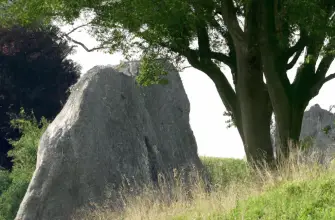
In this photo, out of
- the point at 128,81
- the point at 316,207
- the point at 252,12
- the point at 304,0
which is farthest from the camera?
the point at 128,81

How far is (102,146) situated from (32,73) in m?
18.0

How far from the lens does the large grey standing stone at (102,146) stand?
623 inches

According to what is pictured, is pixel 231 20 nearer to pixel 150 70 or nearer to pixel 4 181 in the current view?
pixel 150 70

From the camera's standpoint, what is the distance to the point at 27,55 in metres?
33.2

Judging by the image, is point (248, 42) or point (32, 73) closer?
point (248, 42)

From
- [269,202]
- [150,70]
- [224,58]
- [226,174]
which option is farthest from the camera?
[226,174]

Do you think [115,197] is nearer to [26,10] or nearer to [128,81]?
[128,81]

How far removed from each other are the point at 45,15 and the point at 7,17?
4.91ft

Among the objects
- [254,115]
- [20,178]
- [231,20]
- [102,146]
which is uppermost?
[231,20]

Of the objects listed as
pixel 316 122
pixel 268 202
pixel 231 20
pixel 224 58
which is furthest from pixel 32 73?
pixel 268 202

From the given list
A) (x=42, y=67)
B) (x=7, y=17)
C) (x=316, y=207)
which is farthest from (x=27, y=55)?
(x=316, y=207)

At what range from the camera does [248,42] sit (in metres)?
15.6

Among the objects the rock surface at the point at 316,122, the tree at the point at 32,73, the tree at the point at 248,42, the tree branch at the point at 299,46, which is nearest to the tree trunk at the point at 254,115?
the tree at the point at 248,42

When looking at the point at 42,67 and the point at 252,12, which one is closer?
the point at 252,12
